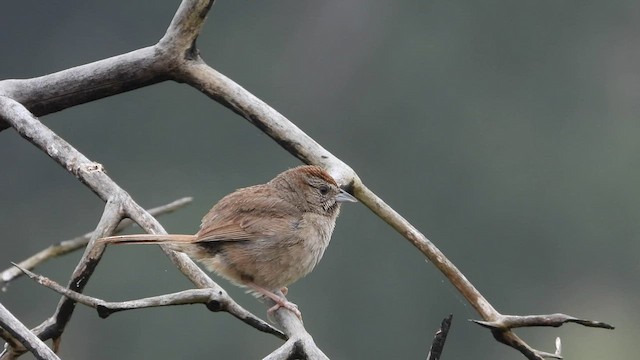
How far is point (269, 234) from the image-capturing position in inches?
233

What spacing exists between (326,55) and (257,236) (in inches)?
1385

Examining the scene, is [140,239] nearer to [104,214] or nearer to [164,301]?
[104,214]

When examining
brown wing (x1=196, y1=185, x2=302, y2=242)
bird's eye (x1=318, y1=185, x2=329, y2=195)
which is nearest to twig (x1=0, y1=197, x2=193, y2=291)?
brown wing (x1=196, y1=185, x2=302, y2=242)

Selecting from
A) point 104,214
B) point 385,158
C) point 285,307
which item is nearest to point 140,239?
point 104,214

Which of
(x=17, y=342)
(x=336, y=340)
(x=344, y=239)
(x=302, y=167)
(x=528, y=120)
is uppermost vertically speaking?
(x=528, y=120)

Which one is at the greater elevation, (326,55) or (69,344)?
(326,55)

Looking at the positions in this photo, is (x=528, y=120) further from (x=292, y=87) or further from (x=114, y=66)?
(x=114, y=66)

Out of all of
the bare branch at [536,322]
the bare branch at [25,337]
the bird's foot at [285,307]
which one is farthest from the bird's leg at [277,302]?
the bare branch at [25,337]

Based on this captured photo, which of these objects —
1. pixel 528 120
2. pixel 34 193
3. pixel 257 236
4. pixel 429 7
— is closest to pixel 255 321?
pixel 257 236

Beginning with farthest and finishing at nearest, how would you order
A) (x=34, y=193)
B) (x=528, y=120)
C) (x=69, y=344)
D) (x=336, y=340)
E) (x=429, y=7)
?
(x=429, y=7) < (x=528, y=120) < (x=34, y=193) < (x=69, y=344) < (x=336, y=340)

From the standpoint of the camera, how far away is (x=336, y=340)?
28.5m

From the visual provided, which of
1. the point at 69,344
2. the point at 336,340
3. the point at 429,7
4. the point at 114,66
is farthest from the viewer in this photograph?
the point at 429,7

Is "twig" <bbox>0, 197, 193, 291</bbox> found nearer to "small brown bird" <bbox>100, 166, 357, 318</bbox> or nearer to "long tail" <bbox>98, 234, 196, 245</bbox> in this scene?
"small brown bird" <bbox>100, 166, 357, 318</bbox>

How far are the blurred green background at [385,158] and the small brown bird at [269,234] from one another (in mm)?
18401
